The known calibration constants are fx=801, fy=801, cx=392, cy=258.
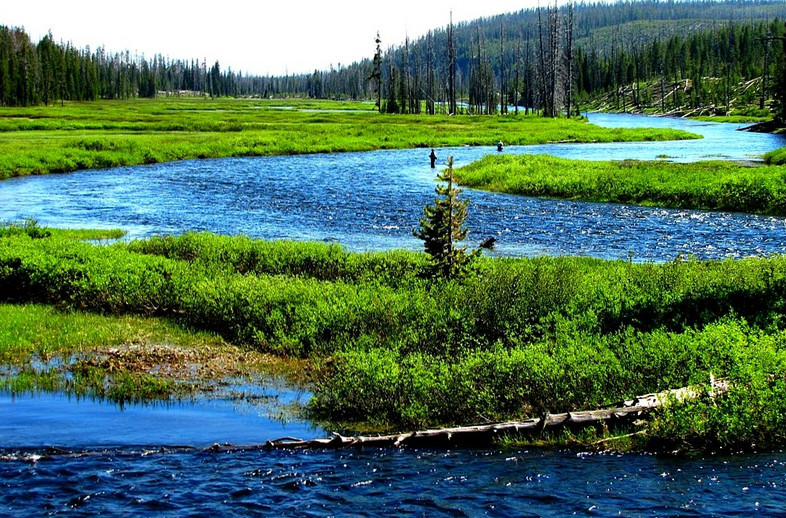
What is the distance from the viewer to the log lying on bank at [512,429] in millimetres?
11914

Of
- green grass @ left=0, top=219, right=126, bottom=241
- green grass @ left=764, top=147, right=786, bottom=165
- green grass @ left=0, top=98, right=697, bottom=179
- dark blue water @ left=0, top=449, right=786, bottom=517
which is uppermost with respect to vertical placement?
green grass @ left=0, top=98, right=697, bottom=179

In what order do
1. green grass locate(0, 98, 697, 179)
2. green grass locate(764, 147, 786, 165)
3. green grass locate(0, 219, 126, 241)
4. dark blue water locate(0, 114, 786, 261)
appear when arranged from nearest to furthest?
green grass locate(0, 219, 126, 241) < dark blue water locate(0, 114, 786, 261) < green grass locate(764, 147, 786, 165) < green grass locate(0, 98, 697, 179)

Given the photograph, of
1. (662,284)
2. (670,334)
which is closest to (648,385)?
(670,334)

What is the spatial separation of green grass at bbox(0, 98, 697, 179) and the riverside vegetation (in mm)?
34952

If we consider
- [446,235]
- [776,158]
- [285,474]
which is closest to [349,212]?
[446,235]

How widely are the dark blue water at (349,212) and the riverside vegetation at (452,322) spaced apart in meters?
6.14

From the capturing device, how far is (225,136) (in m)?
80.2

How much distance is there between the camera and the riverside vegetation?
12.9 m

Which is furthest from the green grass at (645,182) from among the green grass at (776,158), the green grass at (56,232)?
the green grass at (56,232)

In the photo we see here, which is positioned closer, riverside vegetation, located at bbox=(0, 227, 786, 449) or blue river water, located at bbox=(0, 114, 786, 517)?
blue river water, located at bbox=(0, 114, 786, 517)

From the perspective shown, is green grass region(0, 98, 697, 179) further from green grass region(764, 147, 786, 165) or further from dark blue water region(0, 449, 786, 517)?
dark blue water region(0, 449, 786, 517)

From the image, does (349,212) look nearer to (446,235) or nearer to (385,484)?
(446,235)

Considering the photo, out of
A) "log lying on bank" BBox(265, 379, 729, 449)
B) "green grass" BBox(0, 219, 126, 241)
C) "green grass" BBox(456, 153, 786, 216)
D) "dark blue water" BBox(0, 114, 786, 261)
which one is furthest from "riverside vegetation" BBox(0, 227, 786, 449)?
"green grass" BBox(456, 153, 786, 216)

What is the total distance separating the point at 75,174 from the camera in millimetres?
55406
